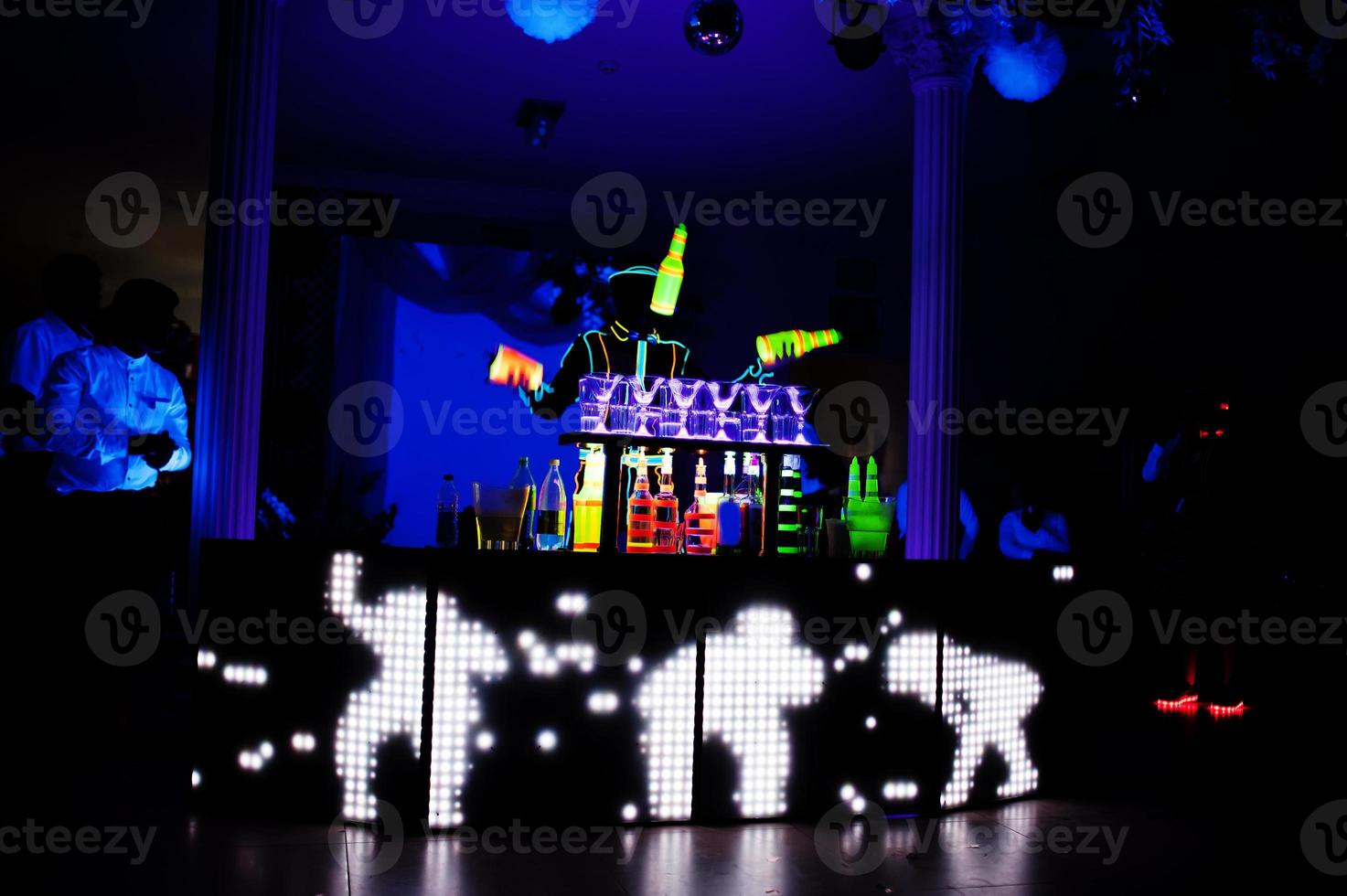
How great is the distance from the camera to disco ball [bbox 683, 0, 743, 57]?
4.60m

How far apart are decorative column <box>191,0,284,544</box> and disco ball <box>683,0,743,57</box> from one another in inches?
72.8

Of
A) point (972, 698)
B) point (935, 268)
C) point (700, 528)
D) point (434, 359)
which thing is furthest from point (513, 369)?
point (434, 359)

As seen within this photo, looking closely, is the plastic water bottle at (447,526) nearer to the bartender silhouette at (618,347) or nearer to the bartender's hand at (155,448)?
the bartender silhouette at (618,347)

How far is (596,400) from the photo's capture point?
382 cm

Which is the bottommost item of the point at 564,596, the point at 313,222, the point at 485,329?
the point at 564,596

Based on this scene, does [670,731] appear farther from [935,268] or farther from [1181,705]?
[1181,705]

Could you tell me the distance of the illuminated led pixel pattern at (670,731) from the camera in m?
3.66


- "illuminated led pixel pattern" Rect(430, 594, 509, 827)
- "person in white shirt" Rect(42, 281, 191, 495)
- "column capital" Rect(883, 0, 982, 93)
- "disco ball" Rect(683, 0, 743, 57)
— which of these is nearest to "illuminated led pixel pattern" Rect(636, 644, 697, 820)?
"illuminated led pixel pattern" Rect(430, 594, 509, 827)

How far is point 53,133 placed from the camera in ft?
25.9

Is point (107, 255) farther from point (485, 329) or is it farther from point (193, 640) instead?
point (193, 640)

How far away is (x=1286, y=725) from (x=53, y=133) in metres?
9.03

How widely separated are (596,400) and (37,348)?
10.8 ft

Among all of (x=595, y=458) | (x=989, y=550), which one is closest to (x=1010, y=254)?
(x=989, y=550)

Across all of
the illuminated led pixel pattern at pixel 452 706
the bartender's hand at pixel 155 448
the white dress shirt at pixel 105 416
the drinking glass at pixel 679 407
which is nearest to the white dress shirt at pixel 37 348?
the white dress shirt at pixel 105 416
